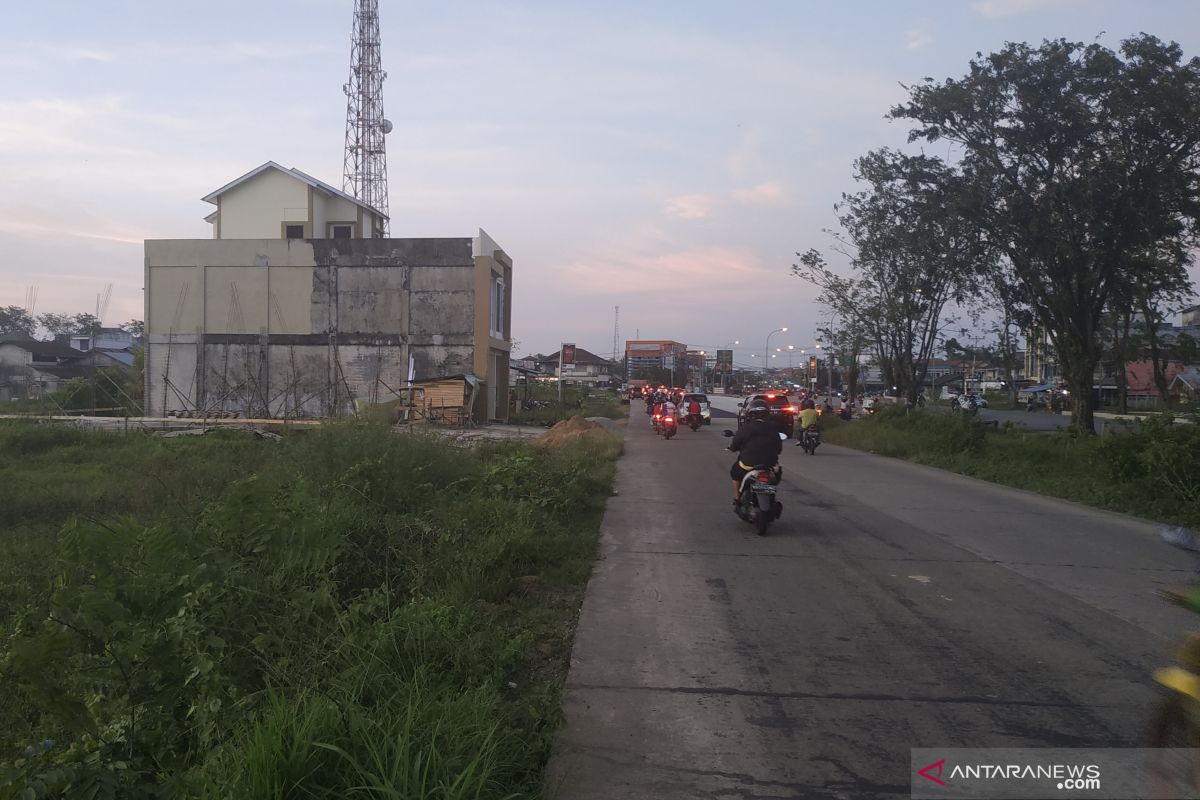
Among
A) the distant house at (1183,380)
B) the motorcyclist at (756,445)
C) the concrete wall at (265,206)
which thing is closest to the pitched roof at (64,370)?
the concrete wall at (265,206)

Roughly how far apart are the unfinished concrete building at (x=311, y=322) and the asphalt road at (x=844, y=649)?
2381 centimetres

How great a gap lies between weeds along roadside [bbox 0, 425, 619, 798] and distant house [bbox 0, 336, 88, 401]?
46.5 meters

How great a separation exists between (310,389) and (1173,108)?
29.1m

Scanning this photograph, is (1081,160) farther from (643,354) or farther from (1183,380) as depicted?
(643,354)

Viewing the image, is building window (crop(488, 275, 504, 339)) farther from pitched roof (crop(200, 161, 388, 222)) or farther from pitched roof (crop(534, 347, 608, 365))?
pitched roof (crop(534, 347, 608, 365))

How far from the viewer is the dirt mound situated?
2274 cm

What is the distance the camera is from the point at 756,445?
37.2 feet

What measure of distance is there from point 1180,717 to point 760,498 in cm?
673

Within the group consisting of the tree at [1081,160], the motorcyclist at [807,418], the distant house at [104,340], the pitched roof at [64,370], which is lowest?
the motorcyclist at [807,418]

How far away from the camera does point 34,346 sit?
192 feet

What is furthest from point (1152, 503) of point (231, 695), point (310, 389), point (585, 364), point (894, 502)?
point (585, 364)

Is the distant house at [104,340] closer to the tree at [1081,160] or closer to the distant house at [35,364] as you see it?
the distant house at [35,364]

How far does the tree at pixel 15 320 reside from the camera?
88.8 metres

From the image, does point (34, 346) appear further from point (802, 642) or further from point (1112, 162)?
point (802, 642)
